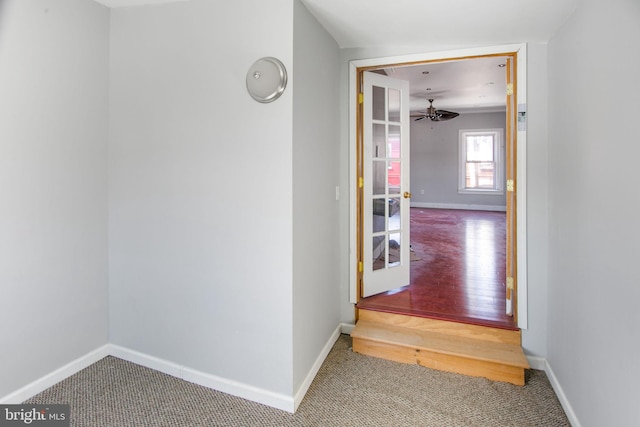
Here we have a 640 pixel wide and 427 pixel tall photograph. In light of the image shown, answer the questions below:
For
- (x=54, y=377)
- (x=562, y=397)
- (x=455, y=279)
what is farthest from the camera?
(x=455, y=279)

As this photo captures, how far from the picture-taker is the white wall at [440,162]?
917 centimetres

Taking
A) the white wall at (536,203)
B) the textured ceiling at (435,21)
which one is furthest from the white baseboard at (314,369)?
the textured ceiling at (435,21)

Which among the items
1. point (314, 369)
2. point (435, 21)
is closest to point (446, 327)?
point (314, 369)

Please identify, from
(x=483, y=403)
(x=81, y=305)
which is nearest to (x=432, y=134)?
(x=483, y=403)

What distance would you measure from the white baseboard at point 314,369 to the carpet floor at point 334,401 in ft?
0.11

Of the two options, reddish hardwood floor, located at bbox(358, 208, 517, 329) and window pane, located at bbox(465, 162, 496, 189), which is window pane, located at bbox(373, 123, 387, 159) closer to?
reddish hardwood floor, located at bbox(358, 208, 517, 329)

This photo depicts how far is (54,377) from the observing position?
2.12 meters

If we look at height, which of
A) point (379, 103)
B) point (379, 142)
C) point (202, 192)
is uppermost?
point (379, 103)

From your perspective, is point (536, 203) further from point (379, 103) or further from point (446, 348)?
point (379, 103)

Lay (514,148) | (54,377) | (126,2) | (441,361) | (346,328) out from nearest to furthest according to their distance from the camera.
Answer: (54,377), (126,2), (441,361), (514,148), (346,328)

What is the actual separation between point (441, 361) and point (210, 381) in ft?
5.11

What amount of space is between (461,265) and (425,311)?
5.79 feet

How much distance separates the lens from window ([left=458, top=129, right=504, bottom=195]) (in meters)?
8.94

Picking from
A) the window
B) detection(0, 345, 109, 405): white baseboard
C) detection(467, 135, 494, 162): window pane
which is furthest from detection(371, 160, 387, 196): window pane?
detection(467, 135, 494, 162): window pane
